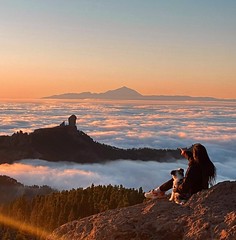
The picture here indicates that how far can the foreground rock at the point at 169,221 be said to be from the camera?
11633 millimetres

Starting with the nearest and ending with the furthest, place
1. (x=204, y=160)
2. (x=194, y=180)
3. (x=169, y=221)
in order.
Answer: (x=169, y=221) → (x=204, y=160) → (x=194, y=180)

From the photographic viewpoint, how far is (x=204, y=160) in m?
14.5

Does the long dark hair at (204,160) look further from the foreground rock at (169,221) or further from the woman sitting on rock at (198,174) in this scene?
the foreground rock at (169,221)

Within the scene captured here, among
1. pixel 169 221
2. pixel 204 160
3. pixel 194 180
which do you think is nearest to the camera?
pixel 169 221

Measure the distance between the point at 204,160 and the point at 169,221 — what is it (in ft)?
9.24

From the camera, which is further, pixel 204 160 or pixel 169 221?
pixel 204 160

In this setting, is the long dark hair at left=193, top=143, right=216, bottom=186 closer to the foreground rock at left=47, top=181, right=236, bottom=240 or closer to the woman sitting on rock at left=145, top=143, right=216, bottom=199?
the woman sitting on rock at left=145, top=143, right=216, bottom=199

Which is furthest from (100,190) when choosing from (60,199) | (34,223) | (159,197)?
(159,197)

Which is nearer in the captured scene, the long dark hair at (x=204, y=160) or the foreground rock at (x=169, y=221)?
the foreground rock at (x=169, y=221)

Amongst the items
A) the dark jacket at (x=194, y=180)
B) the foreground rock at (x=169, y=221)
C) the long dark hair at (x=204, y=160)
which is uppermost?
the long dark hair at (x=204, y=160)

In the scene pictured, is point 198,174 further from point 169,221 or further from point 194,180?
point 169,221

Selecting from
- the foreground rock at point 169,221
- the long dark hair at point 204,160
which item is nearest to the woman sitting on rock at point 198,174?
the long dark hair at point 204,160

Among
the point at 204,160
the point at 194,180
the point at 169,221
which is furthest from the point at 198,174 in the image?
the point at 169,221

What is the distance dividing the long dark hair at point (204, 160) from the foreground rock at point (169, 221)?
946 millimetres
